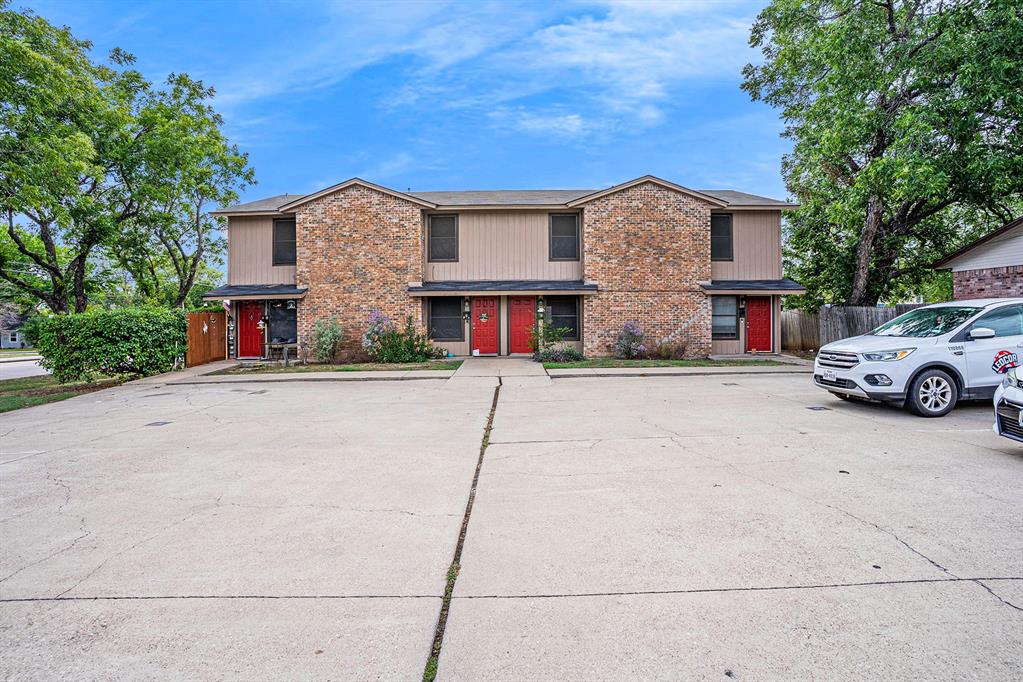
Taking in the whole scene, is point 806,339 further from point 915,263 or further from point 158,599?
point 158,599

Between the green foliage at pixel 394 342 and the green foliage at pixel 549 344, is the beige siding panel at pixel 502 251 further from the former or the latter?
the green foliage at pixel 394 342

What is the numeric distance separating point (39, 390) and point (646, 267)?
17269 mm

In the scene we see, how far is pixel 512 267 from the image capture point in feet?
65.7

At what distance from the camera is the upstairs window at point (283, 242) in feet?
66.4

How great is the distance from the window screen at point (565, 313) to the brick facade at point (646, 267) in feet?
2.87

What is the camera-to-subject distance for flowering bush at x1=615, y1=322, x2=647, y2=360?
18781 millimetres

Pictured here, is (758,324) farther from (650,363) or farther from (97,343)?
(97,343)

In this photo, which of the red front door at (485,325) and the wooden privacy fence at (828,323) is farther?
the red front door at (485,325)

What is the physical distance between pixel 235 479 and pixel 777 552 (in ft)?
15.8

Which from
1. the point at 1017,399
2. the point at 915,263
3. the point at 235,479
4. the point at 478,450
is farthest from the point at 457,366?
the point at 915,263

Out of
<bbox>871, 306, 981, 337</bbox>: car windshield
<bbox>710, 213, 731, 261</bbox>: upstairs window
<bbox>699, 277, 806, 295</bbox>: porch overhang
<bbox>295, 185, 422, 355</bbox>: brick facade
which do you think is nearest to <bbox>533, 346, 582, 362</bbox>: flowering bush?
<bbox>295, 185, 422, 355</bbox>: brick facade

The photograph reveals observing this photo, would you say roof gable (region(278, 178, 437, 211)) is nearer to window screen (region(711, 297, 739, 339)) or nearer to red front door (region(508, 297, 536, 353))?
red front door (region(508, 297, 536, 353))

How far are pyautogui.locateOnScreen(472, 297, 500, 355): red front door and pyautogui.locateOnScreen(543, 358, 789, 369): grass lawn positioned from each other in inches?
126

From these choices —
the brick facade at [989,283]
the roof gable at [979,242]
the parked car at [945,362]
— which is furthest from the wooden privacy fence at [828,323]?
the parked car at [945,362]
